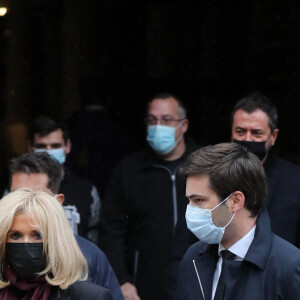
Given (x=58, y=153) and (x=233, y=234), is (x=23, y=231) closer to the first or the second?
(x=233, y=234)

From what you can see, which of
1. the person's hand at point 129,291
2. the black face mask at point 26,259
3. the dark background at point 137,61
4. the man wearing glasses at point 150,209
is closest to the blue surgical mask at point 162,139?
the man wearing glasses at point 150,209

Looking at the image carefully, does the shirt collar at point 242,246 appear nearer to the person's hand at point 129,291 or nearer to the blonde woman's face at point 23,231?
the blonde woman's face at point 23,231

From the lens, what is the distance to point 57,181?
452cm

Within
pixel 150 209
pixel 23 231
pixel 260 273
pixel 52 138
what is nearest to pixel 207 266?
pixel 260 273

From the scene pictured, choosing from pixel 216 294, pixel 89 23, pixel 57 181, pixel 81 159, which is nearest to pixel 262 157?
pixel 57 181

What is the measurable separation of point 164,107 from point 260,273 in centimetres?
252

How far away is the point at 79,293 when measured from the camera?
3449mm

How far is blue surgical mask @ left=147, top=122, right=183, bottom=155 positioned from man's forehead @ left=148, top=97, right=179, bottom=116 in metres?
0.12

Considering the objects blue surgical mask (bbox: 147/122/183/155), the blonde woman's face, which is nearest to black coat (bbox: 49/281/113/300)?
the blonde woman's face

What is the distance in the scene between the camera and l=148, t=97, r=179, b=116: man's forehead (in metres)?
5.79

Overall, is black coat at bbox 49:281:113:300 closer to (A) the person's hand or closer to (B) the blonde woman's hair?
(B) the blonde woman's hair

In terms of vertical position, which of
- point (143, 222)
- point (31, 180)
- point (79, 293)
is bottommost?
point (143, 222)

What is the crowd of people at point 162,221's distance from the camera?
135 inches

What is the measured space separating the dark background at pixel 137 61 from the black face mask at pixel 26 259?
12.0 ft
